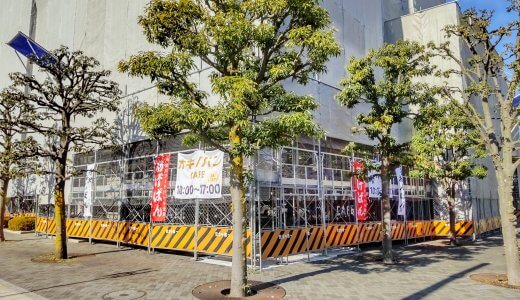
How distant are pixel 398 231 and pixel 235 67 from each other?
13.3 meters

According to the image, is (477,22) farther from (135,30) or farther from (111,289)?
(135,30)

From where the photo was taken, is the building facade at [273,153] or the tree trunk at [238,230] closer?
the tree trunk at [238,230]

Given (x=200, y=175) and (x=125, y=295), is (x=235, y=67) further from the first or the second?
(x=125, y=295)

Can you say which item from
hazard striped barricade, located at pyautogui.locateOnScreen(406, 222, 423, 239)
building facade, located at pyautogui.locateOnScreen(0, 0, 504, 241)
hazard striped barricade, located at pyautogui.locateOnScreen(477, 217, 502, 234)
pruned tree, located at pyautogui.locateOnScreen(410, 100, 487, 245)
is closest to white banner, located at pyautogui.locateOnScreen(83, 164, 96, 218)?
building facade, located at pyautogui.locateOnScreen(0, 0, 504, 241)

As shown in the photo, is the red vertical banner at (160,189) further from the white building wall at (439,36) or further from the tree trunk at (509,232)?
the white building wall at (439,36)

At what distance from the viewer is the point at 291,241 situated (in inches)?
484

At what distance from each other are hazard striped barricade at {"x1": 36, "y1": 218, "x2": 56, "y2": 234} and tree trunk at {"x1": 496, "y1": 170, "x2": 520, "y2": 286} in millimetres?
19952

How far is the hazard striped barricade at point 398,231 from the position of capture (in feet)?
58.2

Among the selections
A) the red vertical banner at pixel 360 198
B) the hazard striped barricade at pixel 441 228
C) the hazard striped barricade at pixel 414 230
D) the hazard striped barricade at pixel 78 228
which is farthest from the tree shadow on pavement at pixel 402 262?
the hazard striped barricade at pixel 78 228

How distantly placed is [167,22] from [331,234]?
996 cm

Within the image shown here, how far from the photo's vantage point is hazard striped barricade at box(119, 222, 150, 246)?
48.3ft

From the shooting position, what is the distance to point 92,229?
17.4m

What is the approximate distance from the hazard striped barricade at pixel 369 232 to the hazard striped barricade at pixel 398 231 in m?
1.26

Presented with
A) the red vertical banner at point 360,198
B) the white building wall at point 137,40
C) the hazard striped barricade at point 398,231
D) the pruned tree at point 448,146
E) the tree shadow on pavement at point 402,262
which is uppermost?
the white building wall at point 137,40
